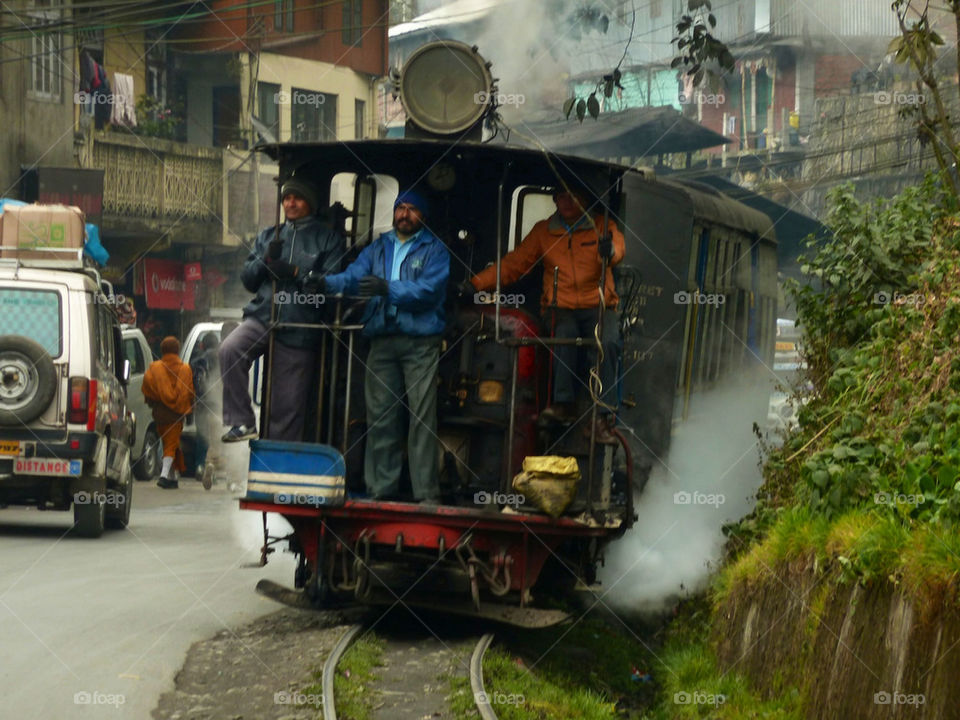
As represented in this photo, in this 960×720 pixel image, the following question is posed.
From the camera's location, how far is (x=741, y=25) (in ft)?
155

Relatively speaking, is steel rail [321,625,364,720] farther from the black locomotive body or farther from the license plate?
the license plate

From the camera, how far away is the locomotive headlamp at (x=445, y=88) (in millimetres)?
9234

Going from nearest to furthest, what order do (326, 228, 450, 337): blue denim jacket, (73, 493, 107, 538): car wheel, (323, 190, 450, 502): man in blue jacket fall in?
1. (326, 228, 450, 337): blue denim jacket
2. (323, 190, 450, 502): man in blue jacket
3. (73, 493, 107, 538): car wheel

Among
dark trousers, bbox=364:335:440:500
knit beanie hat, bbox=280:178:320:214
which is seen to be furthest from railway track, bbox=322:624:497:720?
knit beanie hat, bbox=280:178:320:214

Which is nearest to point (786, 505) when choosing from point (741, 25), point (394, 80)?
point (394, 80)

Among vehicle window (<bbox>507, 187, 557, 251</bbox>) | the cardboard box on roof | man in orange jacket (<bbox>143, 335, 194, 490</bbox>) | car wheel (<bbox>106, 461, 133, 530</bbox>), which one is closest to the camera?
vehicle window (<bbox>507, 187, 557, 251</bbox>)

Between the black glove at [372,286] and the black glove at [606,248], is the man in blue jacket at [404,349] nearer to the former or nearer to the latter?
the black glove at [372,286]

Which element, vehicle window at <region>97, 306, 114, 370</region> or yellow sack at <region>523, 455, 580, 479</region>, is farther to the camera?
vehicle window at <region>97, 306, 114, 370</region>

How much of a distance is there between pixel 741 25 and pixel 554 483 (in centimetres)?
4088

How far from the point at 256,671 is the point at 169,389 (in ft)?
36.5

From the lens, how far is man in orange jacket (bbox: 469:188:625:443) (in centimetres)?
916

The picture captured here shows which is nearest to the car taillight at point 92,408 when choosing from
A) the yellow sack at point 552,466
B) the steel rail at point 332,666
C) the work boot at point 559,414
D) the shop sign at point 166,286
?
the steel rail at point 332,666

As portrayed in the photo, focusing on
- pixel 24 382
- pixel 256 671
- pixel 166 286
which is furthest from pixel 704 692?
pixel 166 286

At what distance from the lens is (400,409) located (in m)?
9.31
